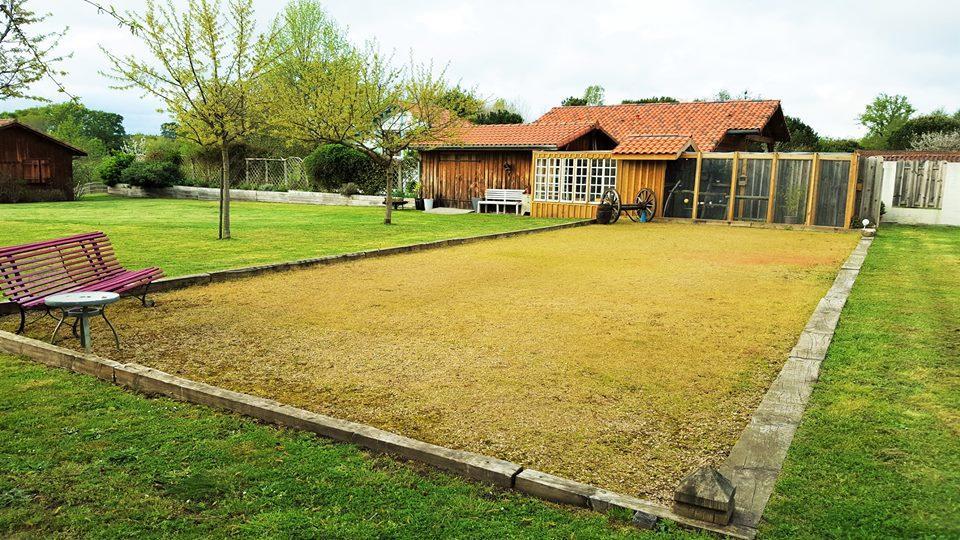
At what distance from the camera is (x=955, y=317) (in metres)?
6.45

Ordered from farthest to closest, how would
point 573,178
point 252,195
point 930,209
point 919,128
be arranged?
point 919,128
point 252,195
point 573,178
point 930,209

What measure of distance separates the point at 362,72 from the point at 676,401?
15.3 meters

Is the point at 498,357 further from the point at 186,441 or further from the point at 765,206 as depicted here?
the point at 765,206

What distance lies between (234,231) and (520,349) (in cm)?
1158

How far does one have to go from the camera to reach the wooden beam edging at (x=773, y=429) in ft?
9.66

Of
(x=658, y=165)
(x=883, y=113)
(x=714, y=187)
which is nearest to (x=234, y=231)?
(x=658, y=165)

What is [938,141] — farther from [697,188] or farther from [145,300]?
[145,300]

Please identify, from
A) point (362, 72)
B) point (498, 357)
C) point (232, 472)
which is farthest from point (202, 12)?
point (232, 472)

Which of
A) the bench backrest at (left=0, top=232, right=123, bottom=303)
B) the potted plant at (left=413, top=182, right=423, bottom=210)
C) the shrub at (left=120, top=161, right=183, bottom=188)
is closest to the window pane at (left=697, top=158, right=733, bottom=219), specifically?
the potted plant at (left=413, top=182, right=423, bottom=210)

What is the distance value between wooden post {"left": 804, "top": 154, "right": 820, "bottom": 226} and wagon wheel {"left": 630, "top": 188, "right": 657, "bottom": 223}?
4231 millimetres

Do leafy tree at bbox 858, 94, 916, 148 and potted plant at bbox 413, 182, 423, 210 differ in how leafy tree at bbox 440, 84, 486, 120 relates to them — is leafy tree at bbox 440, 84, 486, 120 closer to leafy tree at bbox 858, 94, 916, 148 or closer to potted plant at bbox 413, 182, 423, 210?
potted plant at bbox 413, 182, 423, 210

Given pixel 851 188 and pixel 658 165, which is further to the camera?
pixel 658 165

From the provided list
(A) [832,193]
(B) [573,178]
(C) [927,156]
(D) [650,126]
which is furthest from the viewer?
(C) [927,156]

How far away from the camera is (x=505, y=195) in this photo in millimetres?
23891
